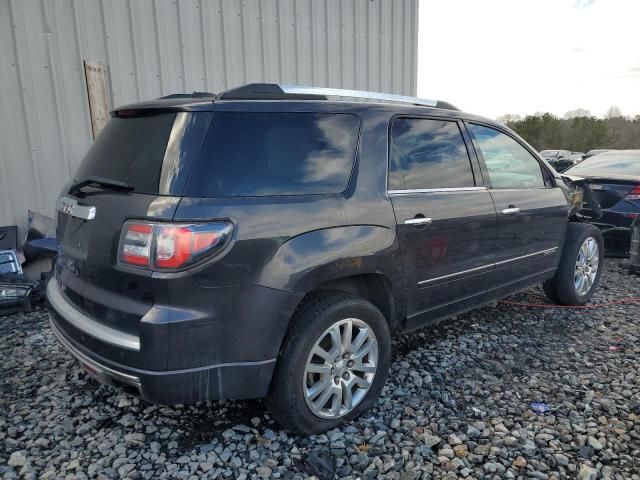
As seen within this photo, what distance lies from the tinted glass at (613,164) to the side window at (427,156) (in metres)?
4.40

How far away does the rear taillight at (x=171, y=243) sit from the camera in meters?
1.96

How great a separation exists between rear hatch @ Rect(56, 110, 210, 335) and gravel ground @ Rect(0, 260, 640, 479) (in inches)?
29.8

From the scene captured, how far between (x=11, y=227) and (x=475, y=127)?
484cm

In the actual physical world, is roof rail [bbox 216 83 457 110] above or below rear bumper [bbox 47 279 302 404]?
above

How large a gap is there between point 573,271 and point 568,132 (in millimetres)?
42082

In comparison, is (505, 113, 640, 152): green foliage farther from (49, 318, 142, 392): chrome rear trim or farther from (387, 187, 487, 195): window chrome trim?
(49, 318, 142, 392): chrome rear trim

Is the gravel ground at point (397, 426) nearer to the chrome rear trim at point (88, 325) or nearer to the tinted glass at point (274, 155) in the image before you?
the chrome rear trim at point (88, 325)

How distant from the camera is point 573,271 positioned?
4383 mm

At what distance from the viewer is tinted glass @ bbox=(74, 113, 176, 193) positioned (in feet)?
7.06

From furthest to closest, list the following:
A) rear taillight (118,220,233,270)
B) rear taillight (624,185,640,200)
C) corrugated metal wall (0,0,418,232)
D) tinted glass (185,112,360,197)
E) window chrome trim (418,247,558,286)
→ 1. rear taillight (624,185,640,200)
2. corrugated metal wall (0,0,418,232)
3. window chrome trim (418,247,558,286)
4. tinted glass (185,112,360,197)
5. rear taillight (118,220,233,270)

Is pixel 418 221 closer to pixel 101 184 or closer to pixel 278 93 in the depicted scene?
pixel 278 93

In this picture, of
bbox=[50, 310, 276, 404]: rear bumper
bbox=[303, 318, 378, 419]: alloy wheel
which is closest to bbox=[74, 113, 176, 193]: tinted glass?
bbox=[50, 310, 276, 404]: rear bumper

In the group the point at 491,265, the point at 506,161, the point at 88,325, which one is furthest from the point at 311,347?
the point at 506,161

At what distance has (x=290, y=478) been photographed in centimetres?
222
